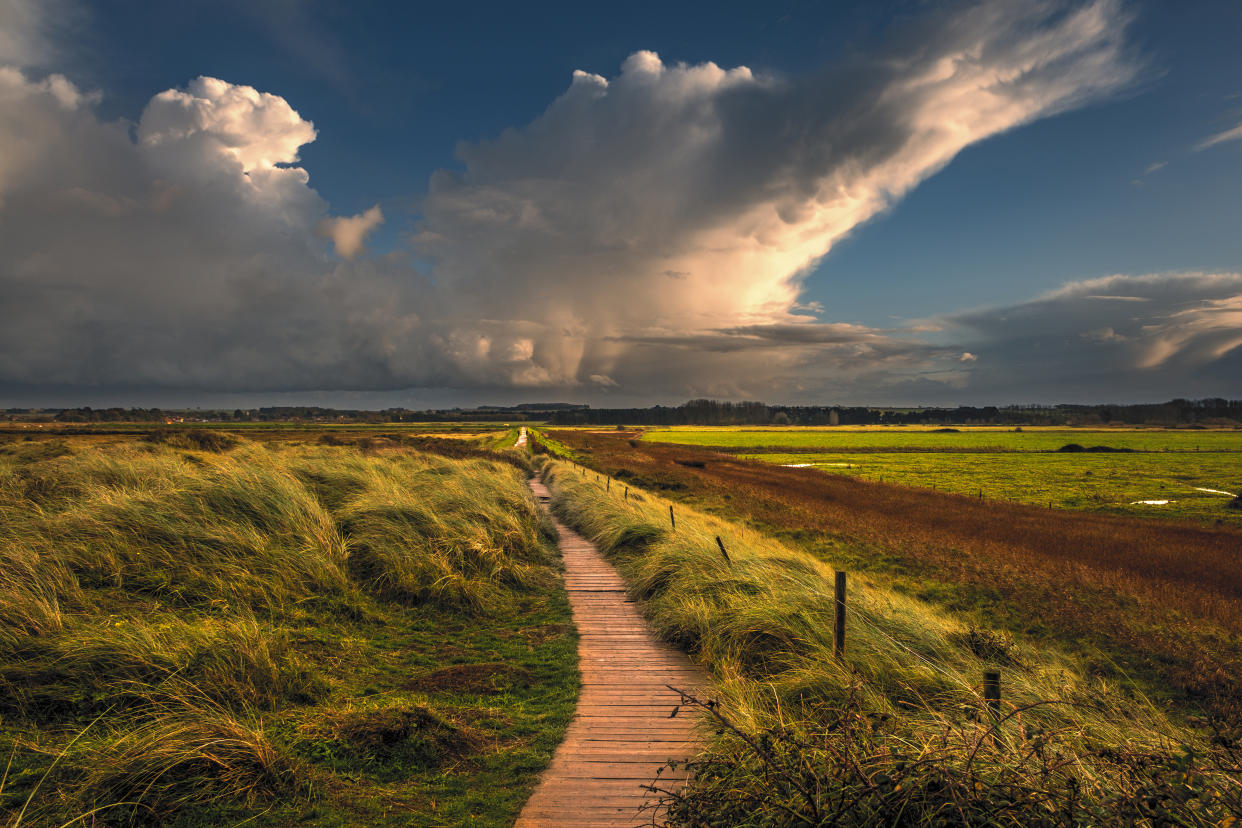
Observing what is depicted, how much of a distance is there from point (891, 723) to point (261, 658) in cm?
620

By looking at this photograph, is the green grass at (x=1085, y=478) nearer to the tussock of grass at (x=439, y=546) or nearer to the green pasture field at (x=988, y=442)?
the green pasture field at (x=988, y=442)

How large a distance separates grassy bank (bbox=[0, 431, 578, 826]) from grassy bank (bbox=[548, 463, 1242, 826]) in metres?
2.09

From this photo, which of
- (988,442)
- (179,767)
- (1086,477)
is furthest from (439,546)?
(988,442)

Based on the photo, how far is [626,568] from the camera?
13555 millimetres

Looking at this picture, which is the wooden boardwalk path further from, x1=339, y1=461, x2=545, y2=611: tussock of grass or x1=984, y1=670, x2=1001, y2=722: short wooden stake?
x1=984, y1=670, x2=1001, y2=722: short wooden stake

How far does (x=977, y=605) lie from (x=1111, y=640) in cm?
287

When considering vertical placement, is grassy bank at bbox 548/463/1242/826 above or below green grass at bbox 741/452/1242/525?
above

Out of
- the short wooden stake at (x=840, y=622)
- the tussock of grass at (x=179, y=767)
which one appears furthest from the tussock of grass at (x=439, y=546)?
the short wooden stake at (x=840, y=622)

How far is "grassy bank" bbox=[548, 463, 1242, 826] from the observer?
293 centimetres

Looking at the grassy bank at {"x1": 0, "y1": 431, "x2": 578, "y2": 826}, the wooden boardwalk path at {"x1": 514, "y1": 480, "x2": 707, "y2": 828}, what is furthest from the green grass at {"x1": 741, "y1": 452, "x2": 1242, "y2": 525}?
the grassy bank at {"x1": 0, "y1": 431, "x2": 578, "y2": 826}

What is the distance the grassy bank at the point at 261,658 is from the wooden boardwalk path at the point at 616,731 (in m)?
0.24

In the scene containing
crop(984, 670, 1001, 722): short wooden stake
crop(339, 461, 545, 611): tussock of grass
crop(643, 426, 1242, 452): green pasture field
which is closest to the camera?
crop(984, 670, 1001, 722): short wooden stake

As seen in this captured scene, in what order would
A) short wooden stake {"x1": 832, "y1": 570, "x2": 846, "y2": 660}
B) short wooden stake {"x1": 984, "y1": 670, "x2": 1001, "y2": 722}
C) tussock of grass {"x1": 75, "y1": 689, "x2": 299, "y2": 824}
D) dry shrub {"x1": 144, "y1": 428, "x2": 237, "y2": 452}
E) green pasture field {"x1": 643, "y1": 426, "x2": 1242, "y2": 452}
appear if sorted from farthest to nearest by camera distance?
green pasture field {"x1": 643, "y1": 426, "x2": 1242, "y2": 452} → dry shrub {"x1": 144, "y1": 428, "x2": 237, "y2": 452} → short wooden stake {"x1": 832, "y1": 570, "x2": 846, "y2": 660} → short wooden stake {"x1": 984, "y1": 670, "x2": 1001, "y2": 722} → tussock of grass {"x1": 75, "y1": 689, "x2": 299, "y2": 824}

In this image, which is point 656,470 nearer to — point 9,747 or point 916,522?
point 916,522
